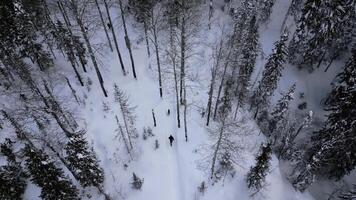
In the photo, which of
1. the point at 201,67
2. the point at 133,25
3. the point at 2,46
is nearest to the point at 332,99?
the point at 201,67

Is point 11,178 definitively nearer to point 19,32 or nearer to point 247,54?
point 19,32

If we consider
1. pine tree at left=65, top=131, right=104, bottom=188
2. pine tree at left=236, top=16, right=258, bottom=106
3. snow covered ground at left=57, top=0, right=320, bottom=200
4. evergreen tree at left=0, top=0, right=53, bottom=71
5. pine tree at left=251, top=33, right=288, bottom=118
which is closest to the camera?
pine tree at left=65, top=131, right=104, bottom=188

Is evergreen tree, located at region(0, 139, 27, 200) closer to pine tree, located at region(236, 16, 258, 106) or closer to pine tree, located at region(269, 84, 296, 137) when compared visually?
pine tree, located at region(236, 16, 258, 106)

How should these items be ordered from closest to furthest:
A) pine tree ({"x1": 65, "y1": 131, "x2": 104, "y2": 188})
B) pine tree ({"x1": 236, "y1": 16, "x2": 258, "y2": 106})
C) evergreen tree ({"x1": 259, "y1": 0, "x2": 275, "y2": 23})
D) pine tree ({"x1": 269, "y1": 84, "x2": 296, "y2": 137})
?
pine tree ({"x1": 65, "y1": 131, "x2": 104, "y2": 188})
pine tree ({"x1": 269, "y1": 84, "x2": 296, "y2": 137})
pine tree ({"x1": 236, "y1": 16, "x2": 258, "y2": 106})
evergreen tree ({"x1": 259, "y1": 0, "x2": 275, "y2": 23})

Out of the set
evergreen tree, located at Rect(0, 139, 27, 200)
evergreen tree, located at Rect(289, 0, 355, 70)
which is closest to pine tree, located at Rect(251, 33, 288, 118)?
evergreen tree, located at Rect(289, 0, 355, 70)

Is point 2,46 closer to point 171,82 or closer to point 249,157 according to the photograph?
point 171,82

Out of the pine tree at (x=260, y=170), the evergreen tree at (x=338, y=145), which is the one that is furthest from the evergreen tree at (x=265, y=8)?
the pine tree at (x=260, y=170)

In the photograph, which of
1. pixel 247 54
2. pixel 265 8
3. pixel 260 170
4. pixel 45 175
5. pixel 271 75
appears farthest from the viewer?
pixel 265 8

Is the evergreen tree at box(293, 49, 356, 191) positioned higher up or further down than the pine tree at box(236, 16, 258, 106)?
further down

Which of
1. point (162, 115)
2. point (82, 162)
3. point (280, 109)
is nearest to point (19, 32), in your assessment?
point (82, 162)
